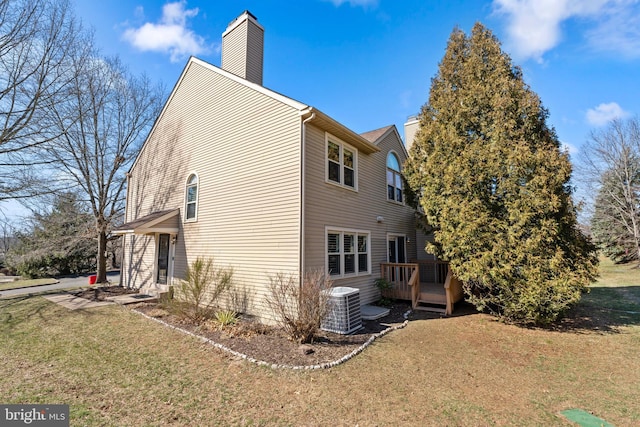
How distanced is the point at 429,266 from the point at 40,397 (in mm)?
12777

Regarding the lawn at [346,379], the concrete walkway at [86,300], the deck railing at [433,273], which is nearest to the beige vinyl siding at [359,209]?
the deck railing at [433,273]

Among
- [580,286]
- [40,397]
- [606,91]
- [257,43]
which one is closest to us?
[40,397]

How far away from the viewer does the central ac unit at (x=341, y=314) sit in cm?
673

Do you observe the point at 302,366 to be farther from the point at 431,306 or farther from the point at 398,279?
the point at 431,306

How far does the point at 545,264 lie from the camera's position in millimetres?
6871

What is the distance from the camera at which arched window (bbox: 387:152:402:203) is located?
1189 centimetres

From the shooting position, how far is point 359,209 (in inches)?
380

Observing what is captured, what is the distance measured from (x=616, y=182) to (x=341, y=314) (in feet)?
84.9

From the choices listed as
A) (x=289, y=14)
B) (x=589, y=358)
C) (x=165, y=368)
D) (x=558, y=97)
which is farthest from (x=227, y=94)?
(x=589, y=358)

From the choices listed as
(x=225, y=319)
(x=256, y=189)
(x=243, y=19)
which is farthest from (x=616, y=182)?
(x=225, y=319)

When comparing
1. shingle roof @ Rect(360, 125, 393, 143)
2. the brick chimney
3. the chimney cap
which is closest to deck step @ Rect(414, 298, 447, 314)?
shingle roof @ Rect(360, 125, 393, 143)

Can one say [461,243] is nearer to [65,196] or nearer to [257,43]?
[257,43]

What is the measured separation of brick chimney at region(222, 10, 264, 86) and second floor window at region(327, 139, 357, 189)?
14.2 ft

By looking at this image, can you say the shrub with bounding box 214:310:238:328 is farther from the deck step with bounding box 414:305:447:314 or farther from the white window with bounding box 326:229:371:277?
the deck step with bounding box 414:305:447:314
